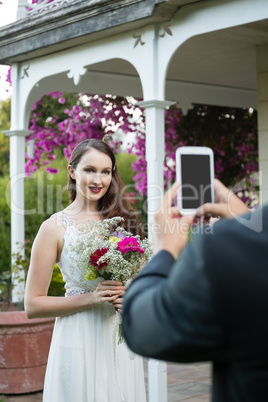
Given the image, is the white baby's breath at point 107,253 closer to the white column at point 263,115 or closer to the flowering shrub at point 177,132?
the white column at point 263,115

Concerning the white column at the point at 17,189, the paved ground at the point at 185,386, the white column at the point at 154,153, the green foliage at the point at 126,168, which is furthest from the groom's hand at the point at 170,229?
the green foliage at the point at 126,168

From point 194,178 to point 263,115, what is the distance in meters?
4.81

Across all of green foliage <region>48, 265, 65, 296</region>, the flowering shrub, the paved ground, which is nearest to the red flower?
the paved ground

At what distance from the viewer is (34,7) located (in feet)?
20.1

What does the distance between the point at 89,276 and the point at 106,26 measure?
3.10m

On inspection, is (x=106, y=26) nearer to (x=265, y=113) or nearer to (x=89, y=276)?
(x=265, y=113)

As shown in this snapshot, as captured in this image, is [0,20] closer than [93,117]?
Yes

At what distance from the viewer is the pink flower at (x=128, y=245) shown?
265 cm

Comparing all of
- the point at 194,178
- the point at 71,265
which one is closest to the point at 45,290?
the point at 71,265

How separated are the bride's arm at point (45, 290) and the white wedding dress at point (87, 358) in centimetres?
9

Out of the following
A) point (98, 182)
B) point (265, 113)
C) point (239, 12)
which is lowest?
point (98, 182)

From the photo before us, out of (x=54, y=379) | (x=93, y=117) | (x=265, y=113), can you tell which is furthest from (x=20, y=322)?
(x=93, y=117)

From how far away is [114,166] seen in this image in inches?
122

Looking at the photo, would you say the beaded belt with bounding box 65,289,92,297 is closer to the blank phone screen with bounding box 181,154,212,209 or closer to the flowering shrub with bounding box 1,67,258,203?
the blank phone screen with bounding box 181,154,212,209
